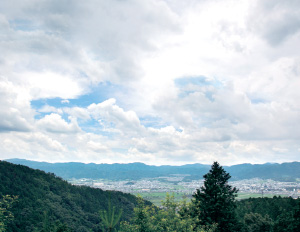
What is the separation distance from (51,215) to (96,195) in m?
62.4

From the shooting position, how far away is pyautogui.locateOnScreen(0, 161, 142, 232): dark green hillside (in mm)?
117044

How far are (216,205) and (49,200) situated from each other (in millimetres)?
131636

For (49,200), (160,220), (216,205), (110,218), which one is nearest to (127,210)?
(49,200)

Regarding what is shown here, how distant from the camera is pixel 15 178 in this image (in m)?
154

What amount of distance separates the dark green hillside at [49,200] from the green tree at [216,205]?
258ft

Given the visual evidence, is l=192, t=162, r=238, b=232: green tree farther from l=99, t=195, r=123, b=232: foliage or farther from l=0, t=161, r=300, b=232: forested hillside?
l=99, t=195, r=123, b=232: foliage

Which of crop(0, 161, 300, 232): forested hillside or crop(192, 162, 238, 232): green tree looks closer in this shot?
crop(0, 161, 300, 232): forested hillside

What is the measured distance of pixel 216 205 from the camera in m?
37.9

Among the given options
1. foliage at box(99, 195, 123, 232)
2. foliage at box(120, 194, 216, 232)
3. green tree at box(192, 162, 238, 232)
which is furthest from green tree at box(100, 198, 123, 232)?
green tree at box(192, 162, 238, 232)

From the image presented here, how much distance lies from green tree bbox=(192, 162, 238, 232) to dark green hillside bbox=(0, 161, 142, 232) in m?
78.5

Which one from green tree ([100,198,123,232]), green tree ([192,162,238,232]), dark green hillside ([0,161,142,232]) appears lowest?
dark green hillside ([0,161,142,232])

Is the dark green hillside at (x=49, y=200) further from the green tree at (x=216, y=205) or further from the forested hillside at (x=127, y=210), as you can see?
the green tree at (x=216, y=205)

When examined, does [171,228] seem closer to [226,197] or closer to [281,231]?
[226,197]

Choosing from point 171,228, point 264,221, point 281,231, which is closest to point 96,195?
point 264,221
